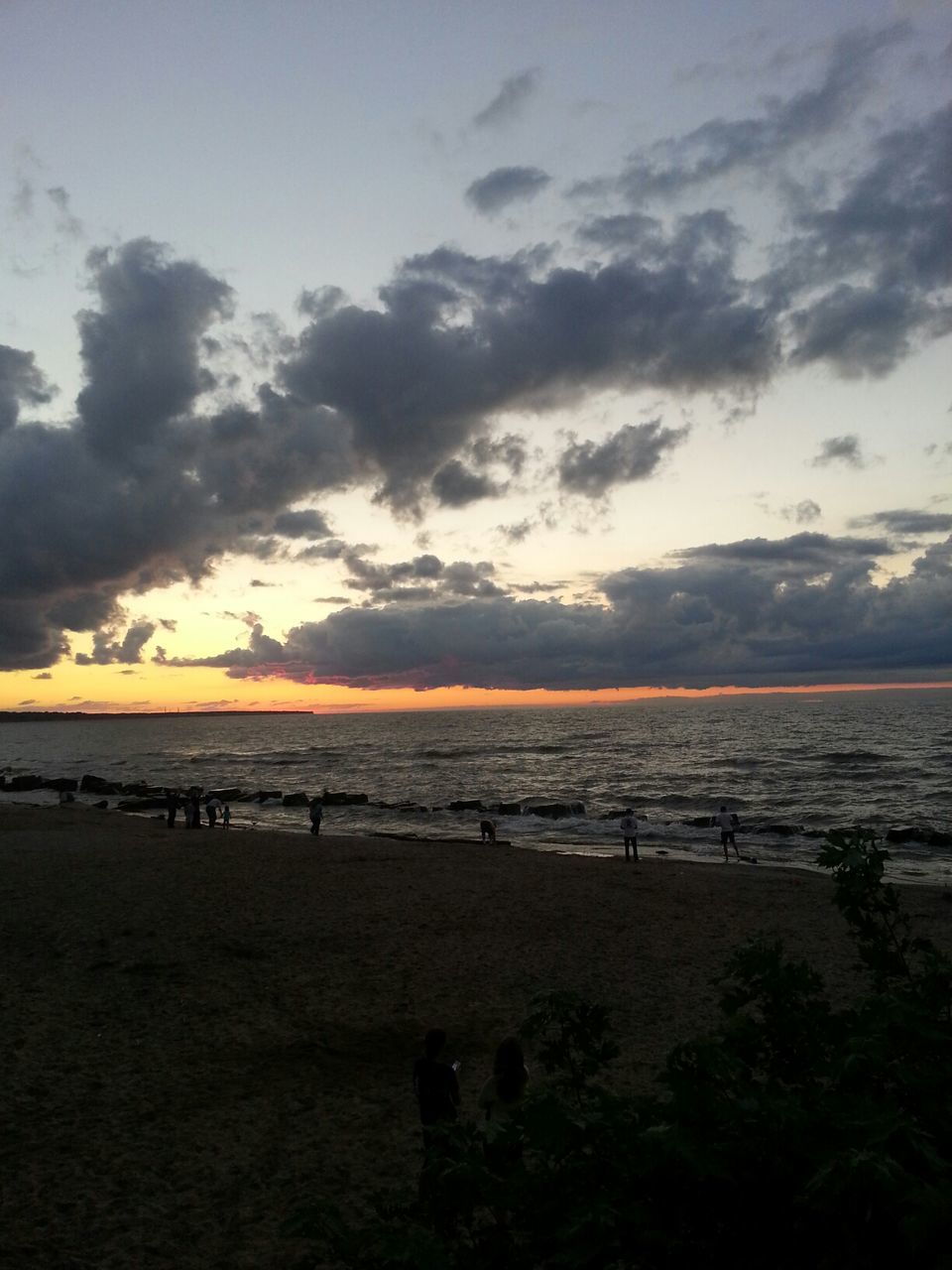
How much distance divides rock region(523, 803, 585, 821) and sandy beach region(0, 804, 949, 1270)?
18.9 meters

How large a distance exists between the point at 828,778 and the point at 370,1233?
62.1 m

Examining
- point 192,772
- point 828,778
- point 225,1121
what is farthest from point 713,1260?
point 192,772

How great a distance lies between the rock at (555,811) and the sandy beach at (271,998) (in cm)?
1889

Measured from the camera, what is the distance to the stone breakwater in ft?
121

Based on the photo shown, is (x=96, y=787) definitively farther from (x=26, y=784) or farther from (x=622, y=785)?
(x=622, y=785)

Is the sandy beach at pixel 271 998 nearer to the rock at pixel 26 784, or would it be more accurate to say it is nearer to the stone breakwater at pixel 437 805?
the stone breakwater at pixel 437 805

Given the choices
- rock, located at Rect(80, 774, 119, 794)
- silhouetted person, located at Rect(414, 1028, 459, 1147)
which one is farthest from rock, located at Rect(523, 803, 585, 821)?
silhouetted person, located at Rect(414, 1028, 459, 1147)

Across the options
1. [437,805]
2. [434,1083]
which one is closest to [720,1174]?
[434,1083]

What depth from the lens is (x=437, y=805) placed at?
52.1 meters

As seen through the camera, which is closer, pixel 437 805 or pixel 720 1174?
pixel 720 1174

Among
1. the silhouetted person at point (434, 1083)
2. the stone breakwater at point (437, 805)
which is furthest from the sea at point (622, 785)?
the silhouetted person at point (434, 1083)

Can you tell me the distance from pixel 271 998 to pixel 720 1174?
42.5ft

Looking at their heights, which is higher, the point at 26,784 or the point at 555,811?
the point at 26,784

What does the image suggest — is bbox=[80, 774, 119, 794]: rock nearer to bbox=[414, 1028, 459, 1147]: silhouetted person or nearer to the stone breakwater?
the stone breakwater
